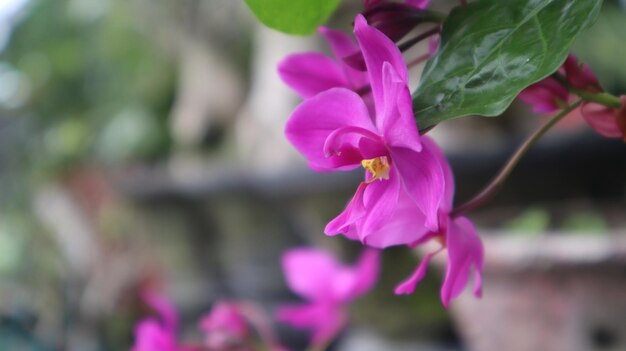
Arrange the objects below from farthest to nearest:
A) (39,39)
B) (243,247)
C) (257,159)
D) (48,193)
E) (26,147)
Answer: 1. (39,39)
2. (26,147)
3. (48,193)
4. (243,247)
5. (257,159)

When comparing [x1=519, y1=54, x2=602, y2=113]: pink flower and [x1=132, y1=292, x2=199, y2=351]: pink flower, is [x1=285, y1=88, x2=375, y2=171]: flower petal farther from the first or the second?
[x1=132, y1=292, x2=199, y2=351]: pink flower

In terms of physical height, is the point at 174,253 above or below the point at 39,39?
below

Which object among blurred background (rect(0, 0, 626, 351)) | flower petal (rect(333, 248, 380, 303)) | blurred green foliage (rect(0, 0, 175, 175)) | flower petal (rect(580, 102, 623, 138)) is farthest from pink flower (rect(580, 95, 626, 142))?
blurred green foliage (rect(0, 0, 175, 175))

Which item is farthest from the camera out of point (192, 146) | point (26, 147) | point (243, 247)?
point (26, 147)

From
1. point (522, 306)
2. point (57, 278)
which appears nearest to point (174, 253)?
point (57, 278)

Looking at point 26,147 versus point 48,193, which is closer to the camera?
point 48,193

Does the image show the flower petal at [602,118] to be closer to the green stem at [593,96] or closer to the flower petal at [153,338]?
the green stem at [593,96]

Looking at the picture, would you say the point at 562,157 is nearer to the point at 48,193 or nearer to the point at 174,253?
the point at 174,253

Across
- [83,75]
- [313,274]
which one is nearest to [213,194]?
[313,274]
